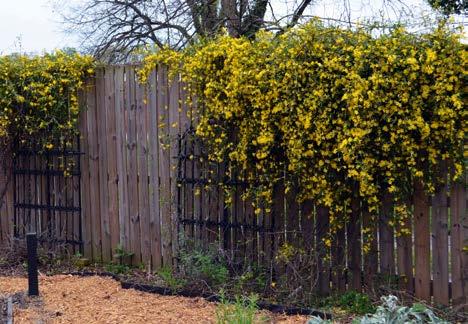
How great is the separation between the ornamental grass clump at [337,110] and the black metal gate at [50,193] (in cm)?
231

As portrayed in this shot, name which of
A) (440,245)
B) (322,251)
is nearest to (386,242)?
(440,245)

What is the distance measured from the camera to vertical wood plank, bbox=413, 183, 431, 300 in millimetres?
5586

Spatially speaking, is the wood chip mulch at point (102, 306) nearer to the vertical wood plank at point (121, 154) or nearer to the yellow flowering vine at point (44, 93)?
the vertical wood plank at point (121, 154)

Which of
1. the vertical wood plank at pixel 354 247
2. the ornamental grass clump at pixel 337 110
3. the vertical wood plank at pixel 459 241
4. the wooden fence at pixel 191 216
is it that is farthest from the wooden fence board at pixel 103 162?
the vertical wood plank at pixel 459 241

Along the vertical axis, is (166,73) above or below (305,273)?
above

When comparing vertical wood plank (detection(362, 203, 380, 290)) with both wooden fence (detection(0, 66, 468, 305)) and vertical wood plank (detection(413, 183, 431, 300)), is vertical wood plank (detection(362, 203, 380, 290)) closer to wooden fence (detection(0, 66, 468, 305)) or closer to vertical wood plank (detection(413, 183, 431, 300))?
wooden fence (detection(0, 66, 468, 305))

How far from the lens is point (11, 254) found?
25.6 feet

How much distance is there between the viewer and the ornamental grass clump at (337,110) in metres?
5.15

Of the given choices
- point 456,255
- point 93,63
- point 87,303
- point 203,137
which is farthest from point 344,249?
point 93,63

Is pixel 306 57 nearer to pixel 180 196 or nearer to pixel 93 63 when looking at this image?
pixel 180 196

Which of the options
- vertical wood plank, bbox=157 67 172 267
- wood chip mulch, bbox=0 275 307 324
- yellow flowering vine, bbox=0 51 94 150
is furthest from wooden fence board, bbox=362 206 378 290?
yellow flowering vine, bbox=0 51 94 150

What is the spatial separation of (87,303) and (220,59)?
8.65ft

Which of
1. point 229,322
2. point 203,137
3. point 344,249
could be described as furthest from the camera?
point 203,137

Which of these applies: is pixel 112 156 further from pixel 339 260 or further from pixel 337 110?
pixel 337 110
